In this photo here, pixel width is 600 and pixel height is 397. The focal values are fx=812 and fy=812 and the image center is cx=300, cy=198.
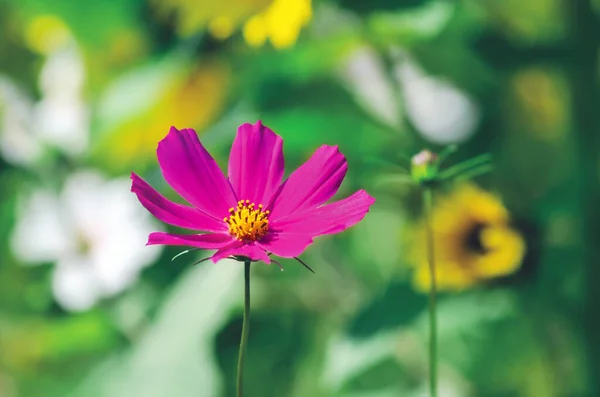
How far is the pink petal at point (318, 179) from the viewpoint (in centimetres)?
19

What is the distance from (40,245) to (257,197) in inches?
24.8

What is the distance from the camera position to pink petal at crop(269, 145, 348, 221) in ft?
0.63

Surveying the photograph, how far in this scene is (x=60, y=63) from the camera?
0.83m

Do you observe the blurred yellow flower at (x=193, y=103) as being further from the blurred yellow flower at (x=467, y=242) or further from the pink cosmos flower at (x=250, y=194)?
the pink cosmos flower at (x=250, y=194)

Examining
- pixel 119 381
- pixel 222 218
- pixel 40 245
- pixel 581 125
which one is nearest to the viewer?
pixel 222 218

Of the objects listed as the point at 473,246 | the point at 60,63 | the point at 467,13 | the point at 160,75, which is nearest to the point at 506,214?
the point at 473,246

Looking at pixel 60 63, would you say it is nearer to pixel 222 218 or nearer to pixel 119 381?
pixel 119 381

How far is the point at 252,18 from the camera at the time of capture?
1.70ft

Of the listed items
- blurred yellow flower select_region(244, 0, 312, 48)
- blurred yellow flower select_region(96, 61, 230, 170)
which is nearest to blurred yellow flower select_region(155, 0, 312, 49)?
blurred yellow flower select_region(244, 0, 312, 48)

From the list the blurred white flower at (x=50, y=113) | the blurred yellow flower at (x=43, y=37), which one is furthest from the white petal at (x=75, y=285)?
the blurred yellow flower at (x=43, y=37)

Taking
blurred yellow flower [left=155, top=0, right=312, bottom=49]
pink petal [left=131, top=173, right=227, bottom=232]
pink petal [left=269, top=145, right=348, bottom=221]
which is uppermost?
blurred yellow flower [left=155, top=0, right=312, bottom=49]

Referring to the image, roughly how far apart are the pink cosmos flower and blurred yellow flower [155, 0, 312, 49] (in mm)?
275

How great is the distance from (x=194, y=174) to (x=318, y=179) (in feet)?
0.10

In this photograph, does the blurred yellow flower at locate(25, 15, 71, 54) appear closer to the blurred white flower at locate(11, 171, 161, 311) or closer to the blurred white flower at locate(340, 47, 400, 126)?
the blurred white flower at locate(11, 171, 161, 311)
